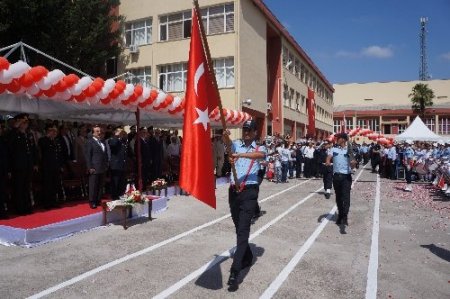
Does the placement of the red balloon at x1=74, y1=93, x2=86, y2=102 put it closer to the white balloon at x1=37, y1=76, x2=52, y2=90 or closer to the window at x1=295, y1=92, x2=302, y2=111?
the white balloon at x1=37, y1=76, x2=52, y2=90

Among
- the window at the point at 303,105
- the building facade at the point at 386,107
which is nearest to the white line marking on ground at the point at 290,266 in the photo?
the window at the point at 303,105

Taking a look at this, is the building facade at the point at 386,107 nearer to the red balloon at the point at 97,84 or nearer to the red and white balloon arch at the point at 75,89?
the red and white balloon arch at the point at 75,89

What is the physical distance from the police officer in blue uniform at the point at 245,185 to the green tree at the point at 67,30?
20.1 meters

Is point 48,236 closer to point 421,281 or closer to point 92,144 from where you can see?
point 92,144

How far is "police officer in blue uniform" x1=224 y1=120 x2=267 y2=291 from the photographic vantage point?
5.50 meters

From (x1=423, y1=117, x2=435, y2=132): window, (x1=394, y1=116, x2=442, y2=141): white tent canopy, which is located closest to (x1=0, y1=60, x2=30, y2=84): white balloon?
(x1=394, y1=116, x2=442, y2=141): white tent canopy

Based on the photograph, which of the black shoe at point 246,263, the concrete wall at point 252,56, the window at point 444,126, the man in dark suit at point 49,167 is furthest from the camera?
the window at point 444,126

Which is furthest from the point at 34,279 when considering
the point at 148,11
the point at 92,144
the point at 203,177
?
the point at 148,11

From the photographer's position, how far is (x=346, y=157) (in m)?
9.12

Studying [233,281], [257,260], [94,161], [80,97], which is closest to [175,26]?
[80,97]

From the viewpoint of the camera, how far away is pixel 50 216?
8836 mm

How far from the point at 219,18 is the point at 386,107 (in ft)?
183

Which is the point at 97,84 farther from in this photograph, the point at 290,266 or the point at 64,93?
the point at 290,266

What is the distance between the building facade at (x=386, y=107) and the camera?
71875 millimetres
